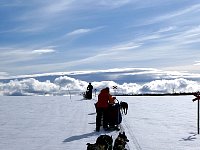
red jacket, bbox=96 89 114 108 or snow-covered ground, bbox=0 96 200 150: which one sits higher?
red jacket, bbox=96 89 114 108

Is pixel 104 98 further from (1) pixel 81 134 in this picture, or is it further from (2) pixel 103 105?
(1) pixel 81 134

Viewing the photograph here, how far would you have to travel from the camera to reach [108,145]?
8.08m

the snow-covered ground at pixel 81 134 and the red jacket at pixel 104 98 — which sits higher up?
the red jacket at pixel 104 98

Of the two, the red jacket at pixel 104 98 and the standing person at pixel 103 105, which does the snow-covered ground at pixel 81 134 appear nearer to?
the standing person at pixel 103 105

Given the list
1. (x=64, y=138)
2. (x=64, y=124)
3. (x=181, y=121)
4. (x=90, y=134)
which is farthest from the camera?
(x=181, y=121)

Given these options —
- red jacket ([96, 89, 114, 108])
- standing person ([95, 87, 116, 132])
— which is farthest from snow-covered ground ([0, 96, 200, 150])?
red jacket ([96, 89, 114, 108])

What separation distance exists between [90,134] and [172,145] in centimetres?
282

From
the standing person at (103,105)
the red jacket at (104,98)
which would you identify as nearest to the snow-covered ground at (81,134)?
the standing person at (103,105)

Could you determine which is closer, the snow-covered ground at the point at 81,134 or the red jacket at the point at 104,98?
the snow-covered ground at the point at 81,134

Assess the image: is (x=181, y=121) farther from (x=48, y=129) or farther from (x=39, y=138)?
(x=39, y=138)

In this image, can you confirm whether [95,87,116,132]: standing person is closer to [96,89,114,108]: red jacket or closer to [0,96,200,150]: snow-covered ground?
A: [96,89,114,108]: red jacket

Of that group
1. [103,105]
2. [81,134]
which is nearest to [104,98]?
[103,105]

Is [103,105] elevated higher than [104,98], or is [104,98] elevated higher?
[104,98]

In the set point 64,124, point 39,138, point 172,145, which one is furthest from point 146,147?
point 64,124
